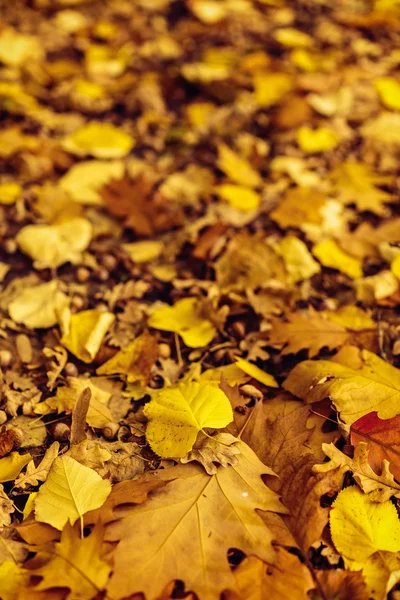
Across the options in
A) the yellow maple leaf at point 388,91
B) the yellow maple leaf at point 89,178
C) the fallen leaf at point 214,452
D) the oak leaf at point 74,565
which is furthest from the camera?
the yellow maple leaf at point 388,91

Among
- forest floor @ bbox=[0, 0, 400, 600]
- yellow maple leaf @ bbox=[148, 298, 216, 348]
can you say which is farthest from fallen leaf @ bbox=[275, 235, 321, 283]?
yellow maple leaf @ bbox=[148, 298, 216, 348]

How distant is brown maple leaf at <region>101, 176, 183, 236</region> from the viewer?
2.42 m

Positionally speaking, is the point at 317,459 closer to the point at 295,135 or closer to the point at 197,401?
the point at 197,401

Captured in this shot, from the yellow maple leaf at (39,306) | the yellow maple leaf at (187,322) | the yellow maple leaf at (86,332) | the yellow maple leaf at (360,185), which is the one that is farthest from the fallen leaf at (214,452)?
the yellow maple leaf at (360,185)

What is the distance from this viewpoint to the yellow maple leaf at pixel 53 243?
2234mm

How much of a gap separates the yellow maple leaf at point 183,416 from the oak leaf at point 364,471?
28cm

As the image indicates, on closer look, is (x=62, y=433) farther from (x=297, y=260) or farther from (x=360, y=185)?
(x=360, y=185)

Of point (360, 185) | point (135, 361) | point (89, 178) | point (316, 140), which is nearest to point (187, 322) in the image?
point (135, 361)

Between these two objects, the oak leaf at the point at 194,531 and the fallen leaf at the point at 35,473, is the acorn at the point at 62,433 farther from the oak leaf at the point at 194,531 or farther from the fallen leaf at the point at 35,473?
the oak leaf at the point at 194,531

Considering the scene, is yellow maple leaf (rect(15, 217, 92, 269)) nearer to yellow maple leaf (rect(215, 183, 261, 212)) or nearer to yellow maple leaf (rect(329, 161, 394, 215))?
yellow maple leaf (rect(215, 183, 261, 212))

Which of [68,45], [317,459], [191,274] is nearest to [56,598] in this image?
[317,459]

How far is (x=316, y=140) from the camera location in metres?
2.88

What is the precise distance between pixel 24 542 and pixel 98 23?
3272 mm

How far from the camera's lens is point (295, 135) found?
9.62ft
